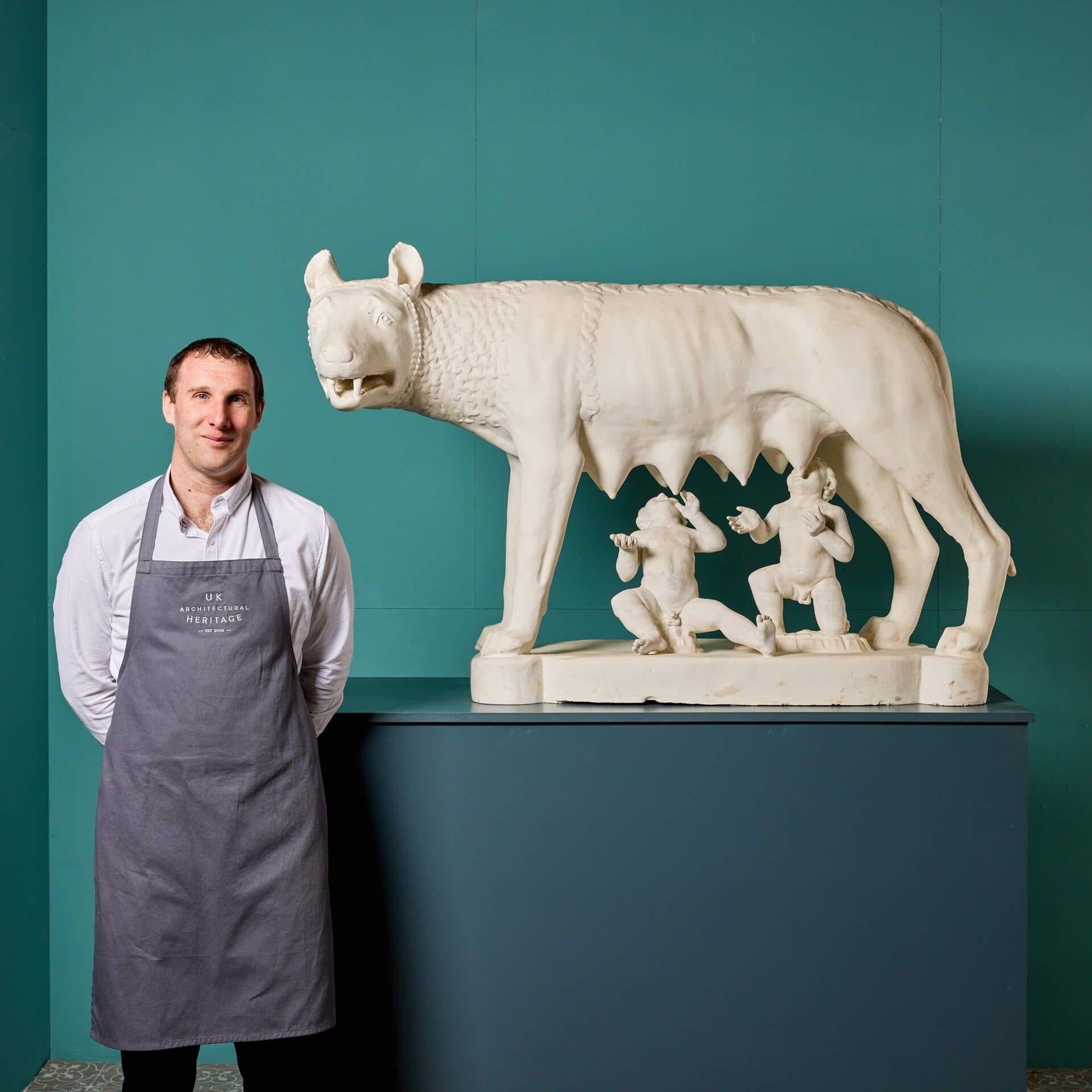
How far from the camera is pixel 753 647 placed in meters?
2.00

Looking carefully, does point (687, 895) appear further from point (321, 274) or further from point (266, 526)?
point (321, 274)

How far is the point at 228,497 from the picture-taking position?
168 centimetres

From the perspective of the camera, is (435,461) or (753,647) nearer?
(753,647)

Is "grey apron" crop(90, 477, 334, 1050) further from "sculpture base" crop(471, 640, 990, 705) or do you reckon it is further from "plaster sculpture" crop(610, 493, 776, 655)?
"plaster sculpture" crop(610, 493, 776, 655)

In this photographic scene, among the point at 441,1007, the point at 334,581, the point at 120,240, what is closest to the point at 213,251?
the point at 120,240

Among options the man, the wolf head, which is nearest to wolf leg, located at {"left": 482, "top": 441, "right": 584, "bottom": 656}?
the wolf head

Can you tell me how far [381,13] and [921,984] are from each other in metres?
2.26

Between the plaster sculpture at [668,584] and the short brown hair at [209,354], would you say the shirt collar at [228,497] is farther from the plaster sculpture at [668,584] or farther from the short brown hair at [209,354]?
the plaster sculpture at [668,584]

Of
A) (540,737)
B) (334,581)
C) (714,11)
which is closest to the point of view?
(334,581)

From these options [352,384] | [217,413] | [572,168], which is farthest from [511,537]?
[572,168]

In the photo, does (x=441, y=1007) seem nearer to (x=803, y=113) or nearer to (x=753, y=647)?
(x=753, y=647)

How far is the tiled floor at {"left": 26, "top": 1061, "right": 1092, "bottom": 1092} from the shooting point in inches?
96.8

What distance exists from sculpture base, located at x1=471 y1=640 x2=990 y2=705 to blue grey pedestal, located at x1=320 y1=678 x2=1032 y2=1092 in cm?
4

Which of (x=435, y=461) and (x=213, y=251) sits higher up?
(x=213, y=251)
